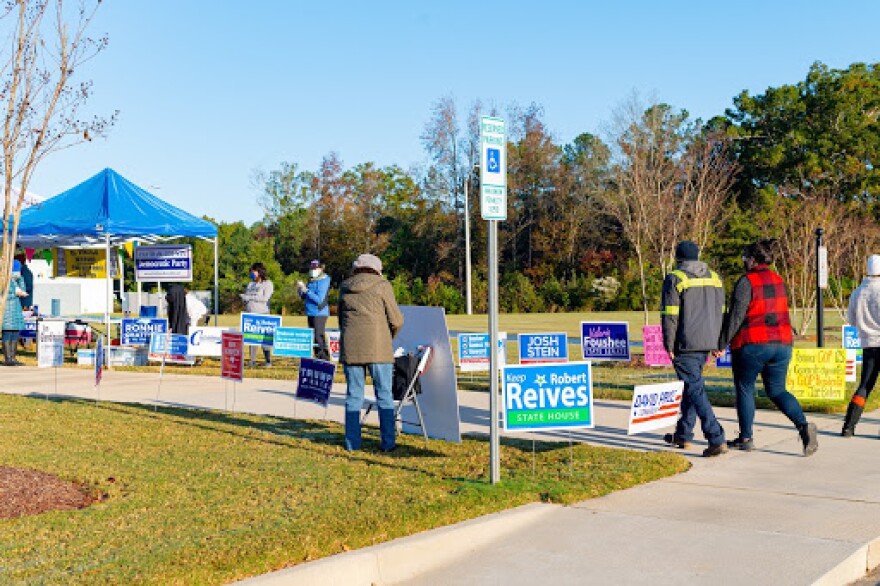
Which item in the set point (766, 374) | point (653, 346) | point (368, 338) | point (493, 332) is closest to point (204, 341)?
point (653, 346)

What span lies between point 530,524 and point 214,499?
2.25 meters

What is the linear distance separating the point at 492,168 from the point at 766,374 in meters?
3.66

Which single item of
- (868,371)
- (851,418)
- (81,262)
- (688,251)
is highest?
(81,262)

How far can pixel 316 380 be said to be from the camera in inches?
409

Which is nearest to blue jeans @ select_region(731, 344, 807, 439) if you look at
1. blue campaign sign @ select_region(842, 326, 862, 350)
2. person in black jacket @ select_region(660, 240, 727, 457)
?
person in black jacket @ select_region(660, 240, 727, 457)

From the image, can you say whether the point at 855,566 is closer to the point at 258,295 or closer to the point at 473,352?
the point at 473,352

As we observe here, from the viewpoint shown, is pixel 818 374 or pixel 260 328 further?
pixel 260 328

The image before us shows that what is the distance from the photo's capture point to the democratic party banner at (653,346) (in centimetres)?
1410

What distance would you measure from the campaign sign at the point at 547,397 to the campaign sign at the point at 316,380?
2.97 m

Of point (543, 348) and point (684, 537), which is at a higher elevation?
point (543, 348)

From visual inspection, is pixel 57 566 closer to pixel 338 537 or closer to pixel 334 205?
pixel 338 537

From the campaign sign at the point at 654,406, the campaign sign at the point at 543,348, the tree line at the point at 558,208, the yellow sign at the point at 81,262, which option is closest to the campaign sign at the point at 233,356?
the campaign sign at the point at 543,348

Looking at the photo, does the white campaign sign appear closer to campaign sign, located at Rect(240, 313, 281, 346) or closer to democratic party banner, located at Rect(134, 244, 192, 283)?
campaign sign, located at Rect(240, 313, 281, 346)

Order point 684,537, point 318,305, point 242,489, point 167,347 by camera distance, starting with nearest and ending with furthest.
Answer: point 684,537 → point 242,489 → point 167,347 → point 318,305
